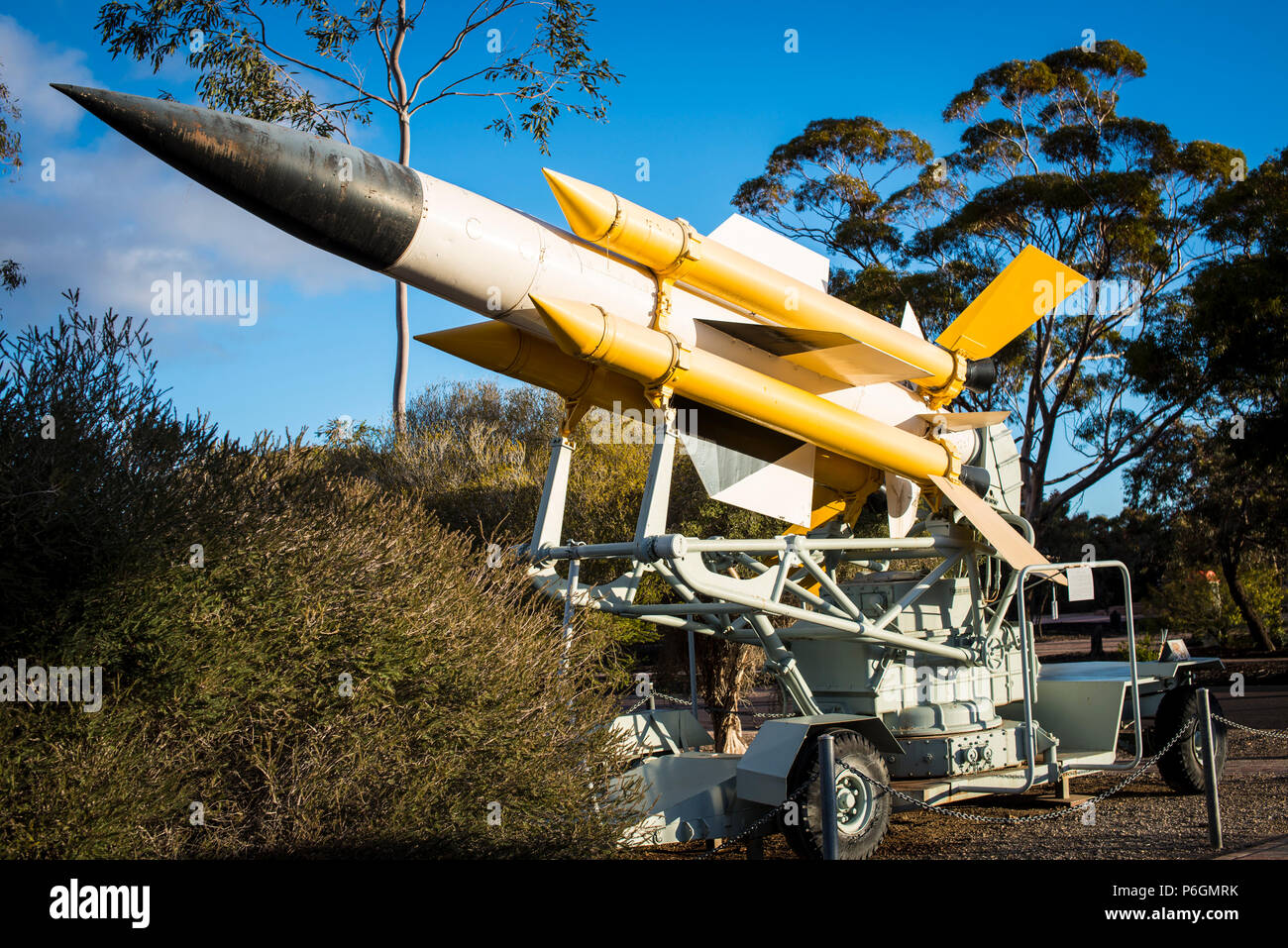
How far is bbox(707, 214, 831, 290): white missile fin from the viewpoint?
21.1ft

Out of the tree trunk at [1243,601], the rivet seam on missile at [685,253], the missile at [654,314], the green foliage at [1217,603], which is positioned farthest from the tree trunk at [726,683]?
the green foliage at [1217,603]

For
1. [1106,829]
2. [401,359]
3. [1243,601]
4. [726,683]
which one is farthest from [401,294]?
[1243,601]

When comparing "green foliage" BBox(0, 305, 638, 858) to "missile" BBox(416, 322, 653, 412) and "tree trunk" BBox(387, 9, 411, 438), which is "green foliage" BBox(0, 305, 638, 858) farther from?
"tree trunk" BBox(387, 9, 411, 438)

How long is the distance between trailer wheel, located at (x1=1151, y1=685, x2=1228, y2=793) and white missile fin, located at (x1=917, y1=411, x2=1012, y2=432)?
9.59 ft

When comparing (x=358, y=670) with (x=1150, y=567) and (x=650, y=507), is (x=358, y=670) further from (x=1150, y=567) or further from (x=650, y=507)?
(x=1150, y=567)

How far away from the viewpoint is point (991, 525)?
702cm

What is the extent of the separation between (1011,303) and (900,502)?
6.09 ft

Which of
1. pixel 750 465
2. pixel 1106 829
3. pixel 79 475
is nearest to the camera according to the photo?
pixel 79 475

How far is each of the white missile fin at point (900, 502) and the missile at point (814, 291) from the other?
67 centimetres

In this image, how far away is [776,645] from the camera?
6516mm

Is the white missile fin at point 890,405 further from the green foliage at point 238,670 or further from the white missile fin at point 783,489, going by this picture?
the green foliage at point 238,670

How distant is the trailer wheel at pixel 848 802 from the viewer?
573cm

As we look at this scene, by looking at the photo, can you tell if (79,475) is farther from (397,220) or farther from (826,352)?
(826,352)

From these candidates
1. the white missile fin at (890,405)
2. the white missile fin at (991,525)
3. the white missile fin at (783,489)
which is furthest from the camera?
the white missile fin at (890,405)
